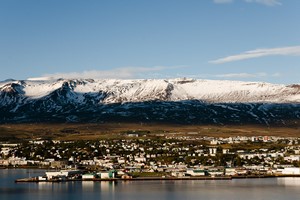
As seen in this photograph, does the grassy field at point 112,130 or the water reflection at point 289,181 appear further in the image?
the grassy field at point 112,130

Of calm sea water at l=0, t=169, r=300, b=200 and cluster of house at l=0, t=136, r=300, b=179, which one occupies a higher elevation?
cluster of house at l=0, t=136, r=300, b=179

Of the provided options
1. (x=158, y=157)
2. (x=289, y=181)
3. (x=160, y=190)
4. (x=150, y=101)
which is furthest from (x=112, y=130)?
(x=160, y=190)

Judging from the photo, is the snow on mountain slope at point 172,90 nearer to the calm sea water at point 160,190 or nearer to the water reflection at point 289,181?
the water reflection at point 289,181

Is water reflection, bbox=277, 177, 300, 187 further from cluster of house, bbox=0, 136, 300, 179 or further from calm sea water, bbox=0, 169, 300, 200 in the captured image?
cluster of house, bbox=0, 136, 300, 179

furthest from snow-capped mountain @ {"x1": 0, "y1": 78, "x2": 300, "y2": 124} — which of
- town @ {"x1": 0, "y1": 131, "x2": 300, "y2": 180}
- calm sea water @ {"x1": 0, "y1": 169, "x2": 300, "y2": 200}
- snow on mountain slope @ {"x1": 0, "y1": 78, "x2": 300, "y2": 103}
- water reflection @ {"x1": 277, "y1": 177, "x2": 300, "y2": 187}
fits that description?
calm sea water @ {"x1": 0, "y1": 169, "x2": 300, "y2": 200}

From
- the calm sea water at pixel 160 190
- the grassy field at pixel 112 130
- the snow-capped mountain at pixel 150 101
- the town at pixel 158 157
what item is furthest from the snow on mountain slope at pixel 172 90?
the calm sea water at pixel 160 190

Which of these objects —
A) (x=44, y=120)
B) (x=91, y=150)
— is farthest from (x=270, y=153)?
(x=44, y=120)

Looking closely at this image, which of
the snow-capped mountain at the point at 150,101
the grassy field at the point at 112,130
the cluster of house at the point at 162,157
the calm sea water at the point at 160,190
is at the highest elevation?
the snow-capped mountain at the point at 150,101
